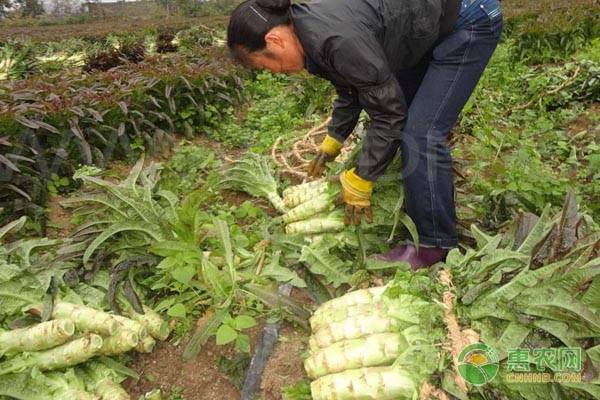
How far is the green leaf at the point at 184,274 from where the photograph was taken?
2.18 meters

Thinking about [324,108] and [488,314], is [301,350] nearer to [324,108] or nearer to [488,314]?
[488,314]

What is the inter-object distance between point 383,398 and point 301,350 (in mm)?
521

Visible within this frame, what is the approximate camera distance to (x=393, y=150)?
2.11 metres

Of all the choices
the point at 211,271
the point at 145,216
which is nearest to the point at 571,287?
the point at 211,271

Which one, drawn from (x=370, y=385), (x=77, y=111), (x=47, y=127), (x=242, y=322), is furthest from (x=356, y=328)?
(x=77, y=111)

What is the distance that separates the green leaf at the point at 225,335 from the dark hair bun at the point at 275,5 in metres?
1.32

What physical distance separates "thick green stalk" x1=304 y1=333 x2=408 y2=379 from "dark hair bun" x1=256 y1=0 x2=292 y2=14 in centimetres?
134

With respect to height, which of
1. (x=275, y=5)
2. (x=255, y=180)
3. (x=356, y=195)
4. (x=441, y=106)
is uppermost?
(x=275, y=5)

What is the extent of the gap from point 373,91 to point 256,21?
55 cm

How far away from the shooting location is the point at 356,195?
7.34 feet

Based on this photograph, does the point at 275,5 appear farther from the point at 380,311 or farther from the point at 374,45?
the point at 380,311

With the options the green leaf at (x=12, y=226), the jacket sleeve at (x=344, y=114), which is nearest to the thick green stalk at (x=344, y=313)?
the jacket sleeve at (x=344, y=114)

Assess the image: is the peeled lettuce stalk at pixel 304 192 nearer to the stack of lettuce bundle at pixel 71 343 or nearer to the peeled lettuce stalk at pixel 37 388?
the stack of lettuce bundle at pixel 71 343

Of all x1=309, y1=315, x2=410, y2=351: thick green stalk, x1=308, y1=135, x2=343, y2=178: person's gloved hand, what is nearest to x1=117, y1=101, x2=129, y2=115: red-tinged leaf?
x1=308, y1=135, x2=343, y2=178: person's gloved hand
